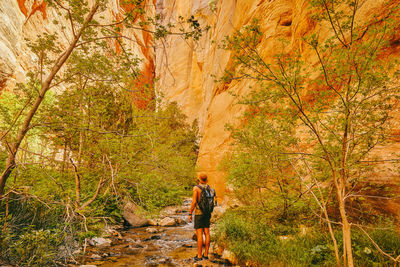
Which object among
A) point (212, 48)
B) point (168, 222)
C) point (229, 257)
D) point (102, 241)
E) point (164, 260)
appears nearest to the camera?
point (229, 257)

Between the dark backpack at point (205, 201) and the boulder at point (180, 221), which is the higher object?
the dark backpack at point (205, 201)

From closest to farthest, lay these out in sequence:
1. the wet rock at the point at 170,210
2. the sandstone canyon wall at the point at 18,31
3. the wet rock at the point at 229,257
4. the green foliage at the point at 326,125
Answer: the green foliage at the point at 326,125 < the wet rock at the point at 229,257 < the wet rock at the point at 170,210 < the sandstone canyon wall at the point at 18,31

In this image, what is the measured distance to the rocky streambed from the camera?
4.96 m

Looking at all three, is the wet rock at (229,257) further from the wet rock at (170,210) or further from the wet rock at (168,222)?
the wet rock at (170,210)

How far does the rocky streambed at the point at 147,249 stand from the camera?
4.96m

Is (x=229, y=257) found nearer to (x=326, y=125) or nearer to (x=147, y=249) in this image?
(x=147, y=249)

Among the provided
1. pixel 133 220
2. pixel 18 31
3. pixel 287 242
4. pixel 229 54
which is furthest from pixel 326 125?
pixel 18 31

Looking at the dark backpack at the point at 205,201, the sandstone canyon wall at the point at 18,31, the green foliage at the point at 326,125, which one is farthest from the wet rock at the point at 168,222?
the sandstone canyon wall at the point at 18,31

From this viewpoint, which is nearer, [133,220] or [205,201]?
[205,201]

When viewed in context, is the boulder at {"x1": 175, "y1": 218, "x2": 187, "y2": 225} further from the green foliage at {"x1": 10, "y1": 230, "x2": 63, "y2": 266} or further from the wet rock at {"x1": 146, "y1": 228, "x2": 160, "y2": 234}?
the green foliage at {"x1": 10, "y1": 230, "x2": 63, "y2": 266}

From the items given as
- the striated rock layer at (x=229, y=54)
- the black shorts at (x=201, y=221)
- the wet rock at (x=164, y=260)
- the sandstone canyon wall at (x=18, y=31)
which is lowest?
the wet rock at (x=164, y=260)

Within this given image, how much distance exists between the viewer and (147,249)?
612cm

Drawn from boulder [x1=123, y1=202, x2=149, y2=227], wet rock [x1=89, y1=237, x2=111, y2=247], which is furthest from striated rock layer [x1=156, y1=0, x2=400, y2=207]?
wet rock [x1=89, y1=237, x2=111, y2=247]

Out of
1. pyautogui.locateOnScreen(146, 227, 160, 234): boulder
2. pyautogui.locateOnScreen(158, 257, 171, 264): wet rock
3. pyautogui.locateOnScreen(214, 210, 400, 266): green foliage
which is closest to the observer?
pyautogui.locateOnScreen(214, 210, 400, 266): green foliage
